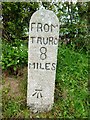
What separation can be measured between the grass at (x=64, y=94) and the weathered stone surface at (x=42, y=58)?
115mm

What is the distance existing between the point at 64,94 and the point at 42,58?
635 mm

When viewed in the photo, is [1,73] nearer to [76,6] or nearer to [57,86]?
[57,86]

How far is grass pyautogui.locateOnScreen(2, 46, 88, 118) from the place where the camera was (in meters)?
3.14

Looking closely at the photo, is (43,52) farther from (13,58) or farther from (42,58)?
(13,58)

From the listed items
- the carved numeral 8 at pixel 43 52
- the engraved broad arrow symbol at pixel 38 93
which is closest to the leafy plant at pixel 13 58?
the engraved broad arrow symbol at pixel 38 93

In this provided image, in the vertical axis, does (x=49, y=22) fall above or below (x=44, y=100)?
above

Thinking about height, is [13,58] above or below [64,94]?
above

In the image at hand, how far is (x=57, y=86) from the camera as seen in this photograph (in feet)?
11.4

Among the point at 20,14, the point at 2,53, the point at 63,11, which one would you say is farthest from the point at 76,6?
the point at 2,53

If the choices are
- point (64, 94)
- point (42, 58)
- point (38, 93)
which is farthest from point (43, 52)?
point (64, 94)

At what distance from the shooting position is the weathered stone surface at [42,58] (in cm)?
290

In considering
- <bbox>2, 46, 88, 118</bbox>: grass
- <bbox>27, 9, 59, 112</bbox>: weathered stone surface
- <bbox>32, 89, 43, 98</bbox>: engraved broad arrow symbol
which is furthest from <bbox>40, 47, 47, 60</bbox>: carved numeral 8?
<bbox>2, 46, 88, 118</bbox>: grass

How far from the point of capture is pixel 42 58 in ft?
9.80

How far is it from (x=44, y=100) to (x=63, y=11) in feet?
5.68
